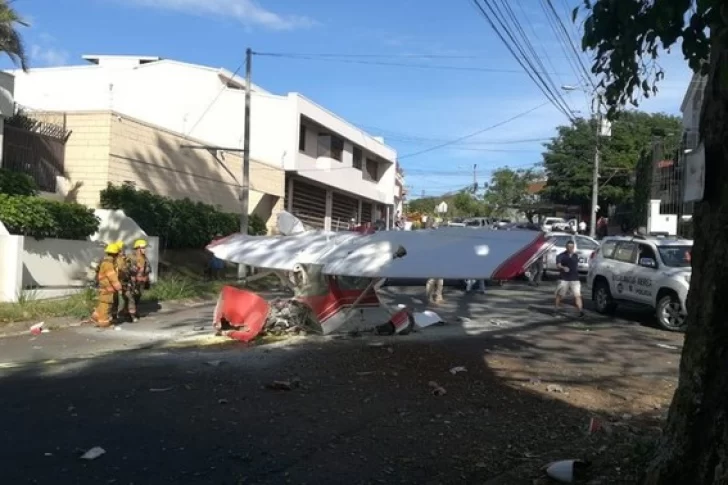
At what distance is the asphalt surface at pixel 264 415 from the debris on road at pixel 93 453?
0.05m

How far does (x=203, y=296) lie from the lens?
19969 mm

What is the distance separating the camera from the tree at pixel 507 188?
77812 millimetres

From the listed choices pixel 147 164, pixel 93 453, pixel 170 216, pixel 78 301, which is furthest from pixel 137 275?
pixel 147 164

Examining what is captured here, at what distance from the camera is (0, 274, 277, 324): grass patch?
14.6 meters

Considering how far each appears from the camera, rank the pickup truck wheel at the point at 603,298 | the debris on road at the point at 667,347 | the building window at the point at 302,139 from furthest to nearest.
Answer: the building window at the point at 302,139
the pickup truck wheel at the point at 603,298
the debris on road at the point at 667,347

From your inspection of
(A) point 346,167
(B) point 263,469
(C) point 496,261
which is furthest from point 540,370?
(A) point 346,167

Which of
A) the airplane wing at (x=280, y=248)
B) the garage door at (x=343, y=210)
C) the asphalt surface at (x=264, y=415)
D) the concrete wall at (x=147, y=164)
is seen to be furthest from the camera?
the garage door at (x=343, y=210)

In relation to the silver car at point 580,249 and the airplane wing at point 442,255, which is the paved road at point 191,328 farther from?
the silver car at point 580,249

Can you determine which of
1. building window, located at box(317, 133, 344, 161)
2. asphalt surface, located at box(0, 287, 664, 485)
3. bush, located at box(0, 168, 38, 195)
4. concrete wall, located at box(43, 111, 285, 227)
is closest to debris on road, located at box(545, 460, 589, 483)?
asphalt surface, located at box(0, 287, 664, 485)

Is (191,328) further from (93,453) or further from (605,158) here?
(605,158)

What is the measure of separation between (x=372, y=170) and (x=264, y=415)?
42.7m

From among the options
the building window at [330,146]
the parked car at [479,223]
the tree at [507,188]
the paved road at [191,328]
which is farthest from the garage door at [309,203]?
the tree at [507,188]

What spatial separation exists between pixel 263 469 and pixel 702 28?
4.31m

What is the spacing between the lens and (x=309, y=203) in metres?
38.6
